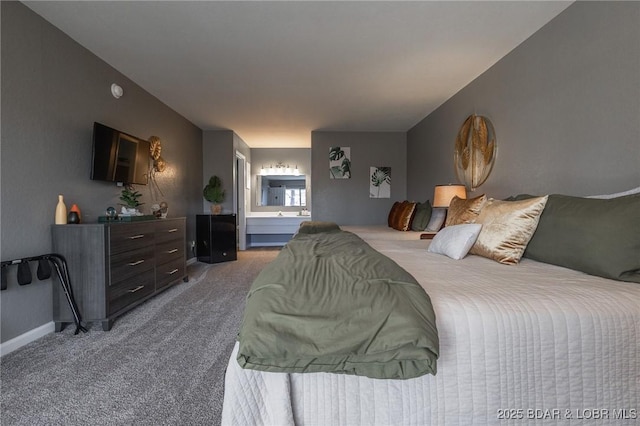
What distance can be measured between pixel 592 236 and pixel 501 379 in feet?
2.88

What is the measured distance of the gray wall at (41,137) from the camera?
78.7 inches

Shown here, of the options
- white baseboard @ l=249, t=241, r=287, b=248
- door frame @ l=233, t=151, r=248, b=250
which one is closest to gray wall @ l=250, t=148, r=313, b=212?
door frame @ l=233, t=151, r=248, b=250

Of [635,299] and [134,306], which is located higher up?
[635,299]

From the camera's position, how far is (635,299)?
3.31 ft

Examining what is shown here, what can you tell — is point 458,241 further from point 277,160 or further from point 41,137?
point 277,160

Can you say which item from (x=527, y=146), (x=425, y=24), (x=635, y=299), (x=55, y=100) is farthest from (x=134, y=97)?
(x=635, y=299)

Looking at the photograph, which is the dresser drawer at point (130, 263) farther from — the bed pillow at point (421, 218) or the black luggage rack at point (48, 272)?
the bed pillow at point (421, 218)

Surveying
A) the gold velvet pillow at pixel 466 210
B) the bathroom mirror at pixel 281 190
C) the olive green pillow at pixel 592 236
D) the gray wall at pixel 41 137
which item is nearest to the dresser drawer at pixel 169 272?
the gray wall at pixel 41 137

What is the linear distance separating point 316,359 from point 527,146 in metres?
2.64

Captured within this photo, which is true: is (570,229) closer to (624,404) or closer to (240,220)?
(624,404)

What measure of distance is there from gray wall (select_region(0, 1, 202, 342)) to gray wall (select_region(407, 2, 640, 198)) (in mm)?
3824

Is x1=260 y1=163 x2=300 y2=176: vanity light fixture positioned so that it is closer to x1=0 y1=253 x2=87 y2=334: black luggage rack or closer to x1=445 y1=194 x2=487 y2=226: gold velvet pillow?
x1=445 y1=194 x2=487 y2=226: gold velvet pillow

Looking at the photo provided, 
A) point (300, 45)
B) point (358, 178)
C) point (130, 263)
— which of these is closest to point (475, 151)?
point (300, 45)

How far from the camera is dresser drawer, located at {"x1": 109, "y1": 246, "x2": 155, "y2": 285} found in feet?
7.99
